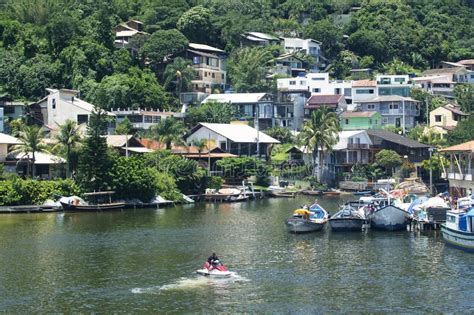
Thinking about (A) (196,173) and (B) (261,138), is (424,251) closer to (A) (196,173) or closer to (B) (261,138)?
(A) (196,173)

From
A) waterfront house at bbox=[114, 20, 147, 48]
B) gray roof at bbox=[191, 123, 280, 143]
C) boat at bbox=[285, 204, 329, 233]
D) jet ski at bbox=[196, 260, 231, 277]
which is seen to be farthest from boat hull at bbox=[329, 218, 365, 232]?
waterfront house at bbox=[114, 20, 147, 48]

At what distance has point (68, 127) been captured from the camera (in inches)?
3425

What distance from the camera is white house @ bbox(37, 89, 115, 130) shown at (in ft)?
367

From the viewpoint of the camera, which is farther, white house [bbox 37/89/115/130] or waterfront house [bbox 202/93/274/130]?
waterfront house [bbox 202/93/274/130]

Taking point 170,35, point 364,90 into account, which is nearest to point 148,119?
point 170,35

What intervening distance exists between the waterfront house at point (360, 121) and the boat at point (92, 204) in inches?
2107

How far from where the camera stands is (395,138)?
388ft

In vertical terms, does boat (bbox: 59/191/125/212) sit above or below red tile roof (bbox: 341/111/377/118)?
below

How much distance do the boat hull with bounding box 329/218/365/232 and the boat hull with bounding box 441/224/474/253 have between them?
8.45m

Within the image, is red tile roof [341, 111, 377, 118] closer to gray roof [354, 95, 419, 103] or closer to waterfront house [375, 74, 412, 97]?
gray roof [354, 95, 419, 103]

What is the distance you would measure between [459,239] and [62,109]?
6951 cm

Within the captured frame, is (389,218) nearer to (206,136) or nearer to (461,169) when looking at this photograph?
(461,169)

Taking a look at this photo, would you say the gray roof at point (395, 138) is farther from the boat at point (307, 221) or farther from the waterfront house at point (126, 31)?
the boat at point (307, 221)

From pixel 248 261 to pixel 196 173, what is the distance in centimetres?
4401
